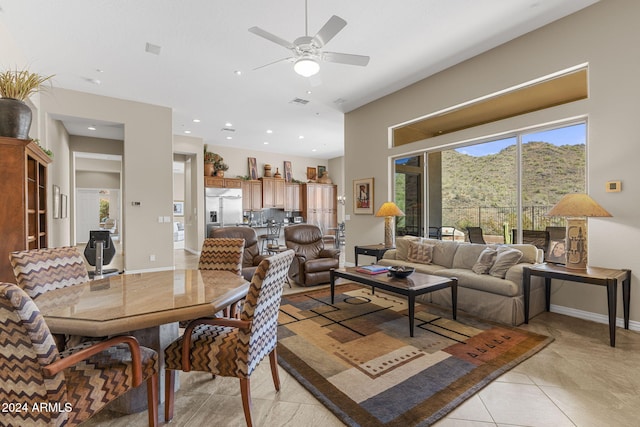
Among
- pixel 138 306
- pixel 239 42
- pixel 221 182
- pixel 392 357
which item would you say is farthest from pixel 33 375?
pixel 221 182

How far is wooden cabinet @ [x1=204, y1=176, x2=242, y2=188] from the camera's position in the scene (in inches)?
349

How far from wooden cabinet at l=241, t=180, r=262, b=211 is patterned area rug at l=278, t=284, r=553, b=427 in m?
6.27

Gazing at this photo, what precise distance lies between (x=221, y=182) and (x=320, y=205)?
3.73 metres

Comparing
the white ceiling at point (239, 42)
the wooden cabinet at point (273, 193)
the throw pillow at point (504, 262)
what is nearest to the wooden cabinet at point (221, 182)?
the wooden cabinet at point (273, 193)

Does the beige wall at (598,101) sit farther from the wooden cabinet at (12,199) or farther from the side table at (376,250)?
the wooden cabinet at (12,199)

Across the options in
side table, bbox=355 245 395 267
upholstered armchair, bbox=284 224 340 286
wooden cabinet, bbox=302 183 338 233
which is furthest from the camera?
wooden cabinet, bbox=302 183 338 233

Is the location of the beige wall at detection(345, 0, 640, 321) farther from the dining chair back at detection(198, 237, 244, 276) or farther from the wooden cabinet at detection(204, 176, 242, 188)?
the wooden cabinet at detection(204, 176, 242, 188)

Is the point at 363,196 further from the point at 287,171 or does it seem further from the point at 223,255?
the point at 287,171

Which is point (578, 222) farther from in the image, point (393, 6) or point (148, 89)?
point (148, 89)

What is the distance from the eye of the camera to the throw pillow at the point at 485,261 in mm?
3732

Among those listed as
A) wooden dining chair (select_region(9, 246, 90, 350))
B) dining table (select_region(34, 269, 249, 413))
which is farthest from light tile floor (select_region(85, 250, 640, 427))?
wooden dining chair (select_region(9, 246, 90, 350))

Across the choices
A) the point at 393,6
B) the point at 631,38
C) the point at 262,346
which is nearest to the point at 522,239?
the point at 631,38

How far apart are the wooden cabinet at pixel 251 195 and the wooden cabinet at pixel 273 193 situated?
5.6 inches

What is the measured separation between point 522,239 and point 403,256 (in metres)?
1.65
